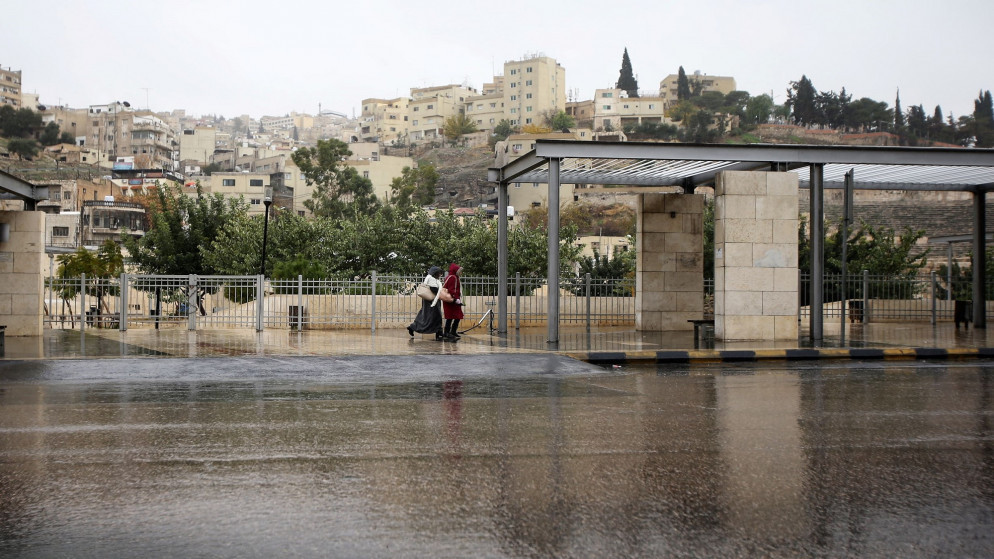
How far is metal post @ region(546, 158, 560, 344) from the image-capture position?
16375 millimetres

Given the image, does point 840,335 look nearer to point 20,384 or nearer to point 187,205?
point 20,384

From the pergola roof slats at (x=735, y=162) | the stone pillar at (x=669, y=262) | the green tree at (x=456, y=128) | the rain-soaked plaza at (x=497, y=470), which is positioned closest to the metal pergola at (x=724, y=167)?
the pergola roof slats at (x=735, y=162)

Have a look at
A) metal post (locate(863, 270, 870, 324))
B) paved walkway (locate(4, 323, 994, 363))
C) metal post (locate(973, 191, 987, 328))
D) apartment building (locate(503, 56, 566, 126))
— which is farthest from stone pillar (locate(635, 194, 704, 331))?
apartment building (locate(503, 56, 566, 126))

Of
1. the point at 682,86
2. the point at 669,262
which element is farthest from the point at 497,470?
the point at 682,86

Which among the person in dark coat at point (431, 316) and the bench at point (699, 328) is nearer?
the bench at point (699, 328)

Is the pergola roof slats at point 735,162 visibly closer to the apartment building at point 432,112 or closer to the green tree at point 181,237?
the green tree at point 181,237

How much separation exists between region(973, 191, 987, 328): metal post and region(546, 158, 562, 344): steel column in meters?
13.4

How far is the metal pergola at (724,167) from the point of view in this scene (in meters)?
16.6

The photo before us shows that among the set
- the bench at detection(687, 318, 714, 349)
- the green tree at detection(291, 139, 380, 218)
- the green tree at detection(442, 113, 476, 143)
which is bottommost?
the bench at detection(687, 318, 714, 349)

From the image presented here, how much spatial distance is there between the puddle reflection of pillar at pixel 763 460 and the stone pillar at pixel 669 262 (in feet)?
34.6

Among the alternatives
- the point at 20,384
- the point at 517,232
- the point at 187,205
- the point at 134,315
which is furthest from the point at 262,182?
the point at 20,384

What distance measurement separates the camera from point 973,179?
21.0 meters

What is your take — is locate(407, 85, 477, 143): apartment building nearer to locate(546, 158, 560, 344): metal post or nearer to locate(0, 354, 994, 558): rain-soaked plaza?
locate(546, 158, 560, 344): metal post

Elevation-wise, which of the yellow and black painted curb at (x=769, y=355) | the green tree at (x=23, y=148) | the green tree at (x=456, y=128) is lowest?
the yellow and black painted curb at (x=769, y=355)
